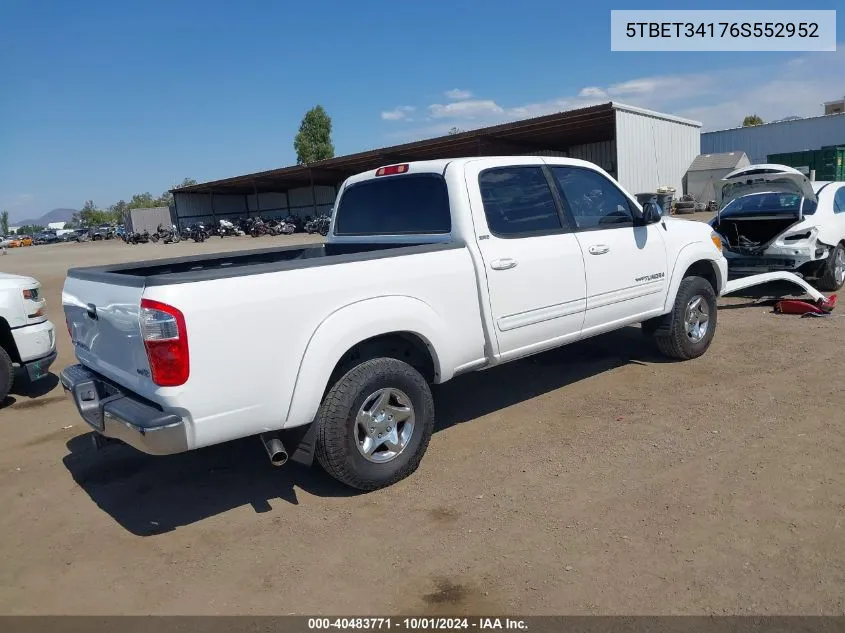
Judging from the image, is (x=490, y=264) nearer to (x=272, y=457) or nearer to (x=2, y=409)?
(x=272, y=457)

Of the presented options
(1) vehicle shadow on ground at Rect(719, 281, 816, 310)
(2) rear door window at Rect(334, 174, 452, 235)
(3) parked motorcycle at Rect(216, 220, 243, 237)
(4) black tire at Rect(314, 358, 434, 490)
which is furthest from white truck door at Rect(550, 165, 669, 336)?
(3) parked motorcycle at Rect(216, 220, 243, 237)

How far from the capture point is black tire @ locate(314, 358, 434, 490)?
3.66 meters

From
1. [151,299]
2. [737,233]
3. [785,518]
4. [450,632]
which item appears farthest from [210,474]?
[737,233]

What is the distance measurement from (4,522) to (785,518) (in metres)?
4.44

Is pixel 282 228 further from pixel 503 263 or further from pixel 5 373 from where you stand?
pixel 503 263

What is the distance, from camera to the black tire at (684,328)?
597 cm

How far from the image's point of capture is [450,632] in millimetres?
2734

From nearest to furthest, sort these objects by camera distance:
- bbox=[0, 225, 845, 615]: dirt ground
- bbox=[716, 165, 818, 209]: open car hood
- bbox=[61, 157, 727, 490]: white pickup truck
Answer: bbox=[0, 225, 845, 615]: dirt ground < bbox=[61, 157, 727, 490]: white pickup truck < bbox=[716, 165, 818, 209]: open car hood

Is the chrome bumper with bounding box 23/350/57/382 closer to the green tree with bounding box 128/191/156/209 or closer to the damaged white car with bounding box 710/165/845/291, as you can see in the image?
the damaged white car with bounding box 710/165/845/291

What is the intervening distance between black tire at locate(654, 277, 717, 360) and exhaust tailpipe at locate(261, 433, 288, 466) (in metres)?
3.93

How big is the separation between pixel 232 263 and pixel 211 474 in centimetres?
164

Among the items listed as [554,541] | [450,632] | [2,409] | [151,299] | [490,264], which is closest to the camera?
[450,632]

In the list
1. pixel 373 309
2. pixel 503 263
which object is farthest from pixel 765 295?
pixel 373 309

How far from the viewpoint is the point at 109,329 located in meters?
3.62
